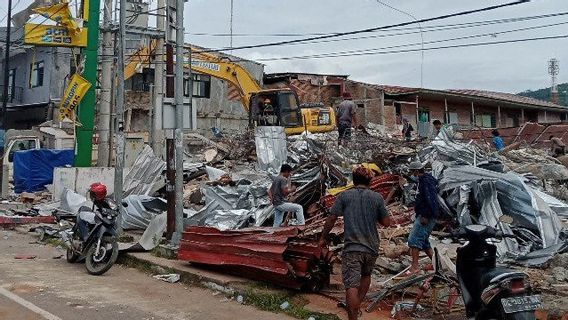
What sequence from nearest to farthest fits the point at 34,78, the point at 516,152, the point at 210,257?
the point at 210,257 → the point at 516,152 → the point at 34,78

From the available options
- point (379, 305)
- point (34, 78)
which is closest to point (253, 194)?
point (379, 305)

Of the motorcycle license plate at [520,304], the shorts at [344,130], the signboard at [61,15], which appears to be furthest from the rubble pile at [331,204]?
the signboard at [61,15]

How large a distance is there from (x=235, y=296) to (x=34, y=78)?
33093mm

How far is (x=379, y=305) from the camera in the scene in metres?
7.45

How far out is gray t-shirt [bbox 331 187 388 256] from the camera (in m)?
6.43

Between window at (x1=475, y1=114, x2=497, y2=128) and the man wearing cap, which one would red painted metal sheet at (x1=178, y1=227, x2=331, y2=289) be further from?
window at (x1=475, y1=114, x2=497, y2=128)

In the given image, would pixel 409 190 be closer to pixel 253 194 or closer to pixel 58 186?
pixel 253 194

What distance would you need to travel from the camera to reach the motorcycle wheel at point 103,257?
10.1 metres

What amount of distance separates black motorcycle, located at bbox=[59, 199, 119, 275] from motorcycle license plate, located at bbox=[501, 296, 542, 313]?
22.8 ft

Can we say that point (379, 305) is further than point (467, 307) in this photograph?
Yes

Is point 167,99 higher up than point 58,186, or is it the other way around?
point 167,99

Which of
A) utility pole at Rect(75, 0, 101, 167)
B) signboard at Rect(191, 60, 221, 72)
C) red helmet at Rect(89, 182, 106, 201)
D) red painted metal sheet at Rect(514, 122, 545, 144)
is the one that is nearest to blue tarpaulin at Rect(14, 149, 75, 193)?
utility pole at Rect(75, 0, 101, 167)

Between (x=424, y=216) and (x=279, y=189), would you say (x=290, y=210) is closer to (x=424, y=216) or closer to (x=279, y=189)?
(x=279, y=189)

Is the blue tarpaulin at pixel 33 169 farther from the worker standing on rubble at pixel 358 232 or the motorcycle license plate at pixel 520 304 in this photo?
the motorcycle license plate at pixel 520 304
